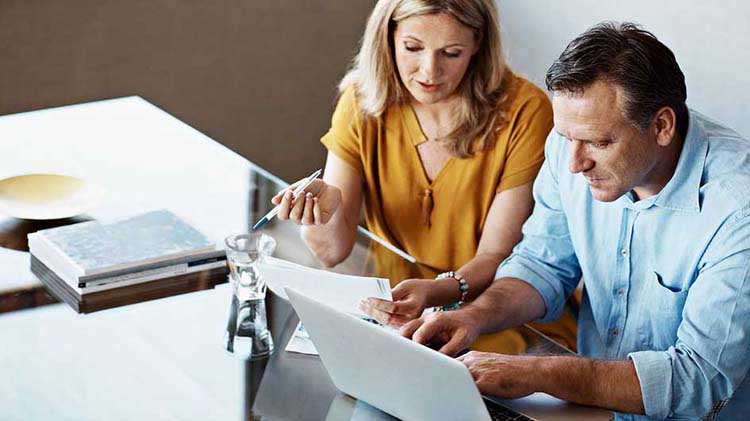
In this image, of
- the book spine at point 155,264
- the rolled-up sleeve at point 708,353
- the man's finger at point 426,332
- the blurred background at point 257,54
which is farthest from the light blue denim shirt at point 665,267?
the blurred background at point 257,54

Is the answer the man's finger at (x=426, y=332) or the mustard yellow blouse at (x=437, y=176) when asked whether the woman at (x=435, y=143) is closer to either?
the mustard yellow blouse at (x=437, y=176)

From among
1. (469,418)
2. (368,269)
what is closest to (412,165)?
(368,269)

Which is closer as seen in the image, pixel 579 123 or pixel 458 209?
pixel 579 123

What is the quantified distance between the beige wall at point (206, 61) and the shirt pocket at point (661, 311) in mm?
2231

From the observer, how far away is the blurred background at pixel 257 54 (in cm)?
311

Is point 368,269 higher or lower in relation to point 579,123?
lower

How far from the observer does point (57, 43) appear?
3588 mm

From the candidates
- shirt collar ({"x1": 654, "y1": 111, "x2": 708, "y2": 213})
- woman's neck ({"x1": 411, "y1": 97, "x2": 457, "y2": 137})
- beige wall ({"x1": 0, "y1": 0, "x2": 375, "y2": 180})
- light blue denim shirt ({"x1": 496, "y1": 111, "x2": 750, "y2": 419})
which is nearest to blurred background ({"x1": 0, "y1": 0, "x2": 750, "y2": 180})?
beige wall ({"x1": 0, "y1": 0, "x2": 375, "y2": 180})

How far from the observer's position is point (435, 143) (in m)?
2.52

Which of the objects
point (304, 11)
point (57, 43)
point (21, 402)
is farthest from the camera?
point (304, 11)

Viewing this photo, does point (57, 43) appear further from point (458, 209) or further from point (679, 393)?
point (679, 393)

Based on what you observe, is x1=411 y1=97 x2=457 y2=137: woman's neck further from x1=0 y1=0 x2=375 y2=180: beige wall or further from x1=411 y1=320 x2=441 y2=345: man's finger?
x1=0 y1=0 x2=375 y2=180: beige wall

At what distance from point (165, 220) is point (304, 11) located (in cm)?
201

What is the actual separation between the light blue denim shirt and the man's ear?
5 centimetres
